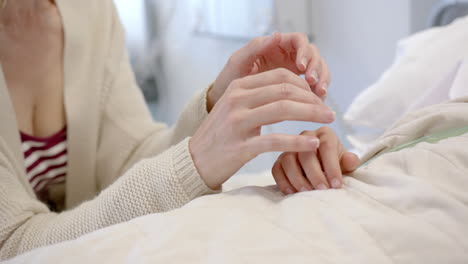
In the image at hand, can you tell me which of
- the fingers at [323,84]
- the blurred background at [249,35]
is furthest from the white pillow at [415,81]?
the fingers at [323,84]

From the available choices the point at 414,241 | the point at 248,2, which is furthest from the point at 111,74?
the point at 248,2

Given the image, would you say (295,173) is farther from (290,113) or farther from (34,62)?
(34,62)

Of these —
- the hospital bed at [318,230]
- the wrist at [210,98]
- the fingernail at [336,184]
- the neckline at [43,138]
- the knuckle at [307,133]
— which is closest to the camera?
the hospital bed at [318,230]

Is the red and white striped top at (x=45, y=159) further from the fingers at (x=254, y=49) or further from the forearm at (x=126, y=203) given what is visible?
the fingers at (x=254, y=49)

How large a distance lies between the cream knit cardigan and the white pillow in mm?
425

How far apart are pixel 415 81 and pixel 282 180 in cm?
53

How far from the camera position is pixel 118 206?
0.62 m

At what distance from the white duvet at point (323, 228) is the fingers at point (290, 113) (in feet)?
0.29

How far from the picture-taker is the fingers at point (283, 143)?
21.7 inches

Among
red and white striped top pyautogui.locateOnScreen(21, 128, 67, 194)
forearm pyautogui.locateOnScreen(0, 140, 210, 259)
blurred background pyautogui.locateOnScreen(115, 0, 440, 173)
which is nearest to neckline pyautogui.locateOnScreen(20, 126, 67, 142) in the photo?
red and white striped top pyautogui.locateOnScreen(21, 128, 67, 194)

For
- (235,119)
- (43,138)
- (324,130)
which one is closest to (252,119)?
(235,119)

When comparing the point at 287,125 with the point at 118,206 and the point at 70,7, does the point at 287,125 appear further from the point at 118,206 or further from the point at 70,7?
the point at 70,7

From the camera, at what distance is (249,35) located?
2184 mm

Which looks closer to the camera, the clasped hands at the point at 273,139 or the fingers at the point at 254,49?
the clasped hands at the point at 273,139
